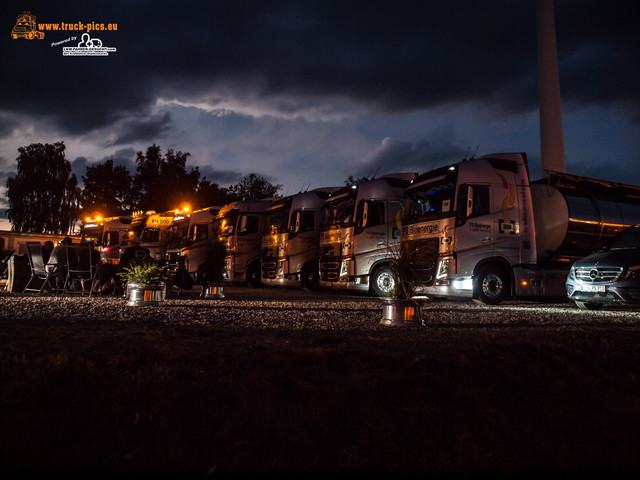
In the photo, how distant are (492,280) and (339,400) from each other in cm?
890

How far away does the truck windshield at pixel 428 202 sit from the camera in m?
11.8

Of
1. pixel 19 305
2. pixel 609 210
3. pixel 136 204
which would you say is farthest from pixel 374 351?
pixel 136 204

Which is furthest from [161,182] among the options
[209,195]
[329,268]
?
[329,268]

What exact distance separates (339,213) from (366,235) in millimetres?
1732

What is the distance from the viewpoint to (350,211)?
1530 centimetres

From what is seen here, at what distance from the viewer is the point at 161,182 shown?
179ft

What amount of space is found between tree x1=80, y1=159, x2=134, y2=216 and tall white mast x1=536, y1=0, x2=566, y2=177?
4130cm

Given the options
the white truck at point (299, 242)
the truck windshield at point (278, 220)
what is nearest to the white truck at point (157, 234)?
the truck windshield at point (278, 220)

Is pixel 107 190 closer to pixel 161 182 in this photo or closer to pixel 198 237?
pixel 161 182

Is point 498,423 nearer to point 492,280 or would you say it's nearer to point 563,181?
point 492,280

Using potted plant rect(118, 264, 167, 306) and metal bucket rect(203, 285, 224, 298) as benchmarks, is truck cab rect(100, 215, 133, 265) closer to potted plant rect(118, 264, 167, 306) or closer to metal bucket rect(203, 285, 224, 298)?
metal bucket rect(203, 285, 224, 298)

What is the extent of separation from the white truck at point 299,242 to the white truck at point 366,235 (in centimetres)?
201

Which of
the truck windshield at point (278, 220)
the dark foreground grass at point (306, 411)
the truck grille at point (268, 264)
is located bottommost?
the dark foreground grass at point (306, 411)

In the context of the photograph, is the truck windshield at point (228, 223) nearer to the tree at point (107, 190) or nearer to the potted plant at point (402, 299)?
the potted plant at point (402, 299)
